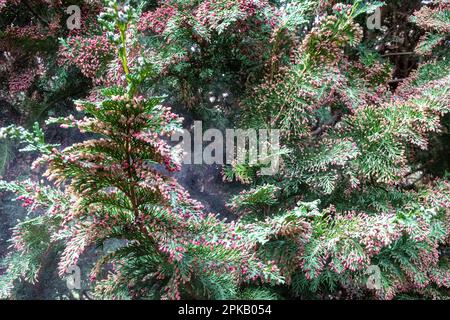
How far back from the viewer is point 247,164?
125 cm

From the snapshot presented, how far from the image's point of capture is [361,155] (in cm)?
129

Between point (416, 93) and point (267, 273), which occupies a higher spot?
point (416, 93)

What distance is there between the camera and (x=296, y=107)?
4.13ft

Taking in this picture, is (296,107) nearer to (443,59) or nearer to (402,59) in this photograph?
(443,59)

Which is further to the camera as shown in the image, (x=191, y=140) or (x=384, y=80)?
(x=191, y=140)

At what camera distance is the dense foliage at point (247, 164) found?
0.85 m

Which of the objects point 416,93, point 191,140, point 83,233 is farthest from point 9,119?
point 416,93

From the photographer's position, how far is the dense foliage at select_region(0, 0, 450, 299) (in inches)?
33.6

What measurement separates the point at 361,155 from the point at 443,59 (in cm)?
57
